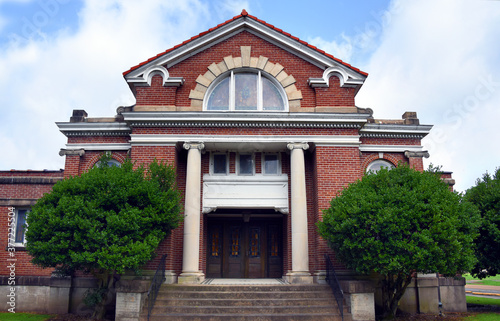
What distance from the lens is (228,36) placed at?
15.5 m

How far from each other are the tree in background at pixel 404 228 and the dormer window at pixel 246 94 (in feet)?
15.8

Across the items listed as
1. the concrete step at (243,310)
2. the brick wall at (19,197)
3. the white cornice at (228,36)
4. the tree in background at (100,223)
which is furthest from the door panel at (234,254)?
the white cornice at (228,36)

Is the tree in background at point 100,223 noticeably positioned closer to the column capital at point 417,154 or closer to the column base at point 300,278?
the column base at point 300,278

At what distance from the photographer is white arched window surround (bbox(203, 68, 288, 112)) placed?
14930 mm

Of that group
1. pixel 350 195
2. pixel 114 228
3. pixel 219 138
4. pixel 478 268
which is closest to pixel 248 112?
pixel 219 138

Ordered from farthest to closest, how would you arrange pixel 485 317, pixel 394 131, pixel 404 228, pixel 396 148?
pixel 396 148
pixel 394 131
pixel 485 317
pixel 404 228

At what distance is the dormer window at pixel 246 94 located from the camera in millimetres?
14930

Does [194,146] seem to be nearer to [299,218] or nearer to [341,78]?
[299,218]

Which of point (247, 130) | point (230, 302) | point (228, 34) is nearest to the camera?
point (230, 302)

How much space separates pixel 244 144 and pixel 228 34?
437cm

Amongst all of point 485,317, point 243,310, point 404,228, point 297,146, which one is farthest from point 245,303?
point 485,317

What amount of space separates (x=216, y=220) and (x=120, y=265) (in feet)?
18.6

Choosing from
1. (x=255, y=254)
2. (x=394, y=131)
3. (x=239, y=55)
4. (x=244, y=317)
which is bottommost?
(x=244, y=317)

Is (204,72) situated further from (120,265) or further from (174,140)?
(120,265)
